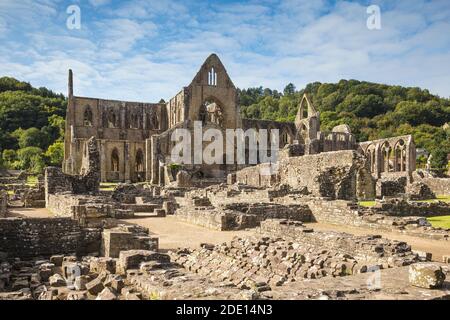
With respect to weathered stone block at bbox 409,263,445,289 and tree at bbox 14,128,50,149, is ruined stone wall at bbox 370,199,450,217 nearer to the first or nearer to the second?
weathered stone block at bbox 409,263,445,289

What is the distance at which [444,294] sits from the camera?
508 cm

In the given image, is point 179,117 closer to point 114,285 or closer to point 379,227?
point 379,227

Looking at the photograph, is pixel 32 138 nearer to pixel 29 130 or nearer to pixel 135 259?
pixel 29 130

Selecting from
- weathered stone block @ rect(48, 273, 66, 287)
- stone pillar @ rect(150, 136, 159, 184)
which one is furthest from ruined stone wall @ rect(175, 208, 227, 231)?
stone pillar @ rect(150, 136, 159, 184)

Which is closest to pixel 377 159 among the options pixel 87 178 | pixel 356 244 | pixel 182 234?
pixel 87 178

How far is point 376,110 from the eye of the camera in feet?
302

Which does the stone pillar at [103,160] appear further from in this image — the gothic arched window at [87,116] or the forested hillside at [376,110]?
the forested hillside at [376,110]

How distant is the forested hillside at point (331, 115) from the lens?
7000 cm

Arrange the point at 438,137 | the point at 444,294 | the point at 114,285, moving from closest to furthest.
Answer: the point at 444,294 < the point at 114,285 < the point at 438,137

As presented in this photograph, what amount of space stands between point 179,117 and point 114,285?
45.6m

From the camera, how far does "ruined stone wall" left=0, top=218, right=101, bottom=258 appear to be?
29.9 ft

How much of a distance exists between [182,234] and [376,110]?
87.5 m

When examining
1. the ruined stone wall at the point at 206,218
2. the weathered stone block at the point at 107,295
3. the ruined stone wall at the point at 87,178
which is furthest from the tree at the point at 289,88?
the weathered stone block at the point at 107,295
